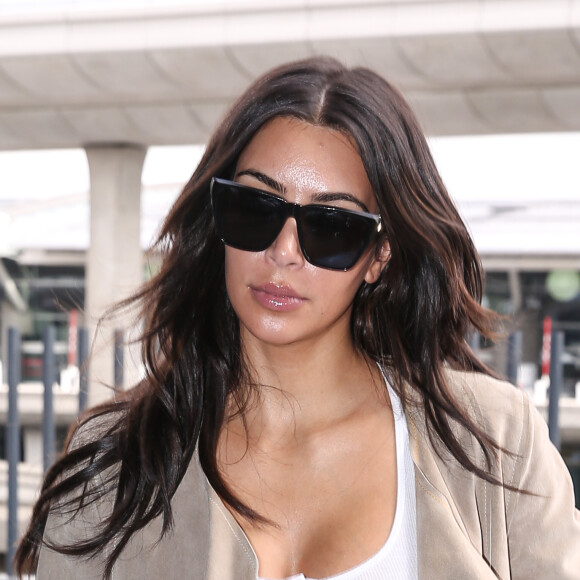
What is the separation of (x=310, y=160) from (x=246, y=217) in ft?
0.51

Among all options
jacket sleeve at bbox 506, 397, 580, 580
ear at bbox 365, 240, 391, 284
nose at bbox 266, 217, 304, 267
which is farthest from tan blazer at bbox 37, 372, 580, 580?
nose at bbox 266, 217, 304, 267

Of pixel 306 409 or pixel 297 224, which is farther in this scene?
pixel 306 409

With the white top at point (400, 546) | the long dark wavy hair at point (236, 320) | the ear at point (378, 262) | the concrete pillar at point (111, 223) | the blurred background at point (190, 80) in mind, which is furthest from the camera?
the concrete pillar at point (111, 223)

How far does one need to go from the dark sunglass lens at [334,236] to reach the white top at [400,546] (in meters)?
0.39

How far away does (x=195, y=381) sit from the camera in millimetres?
1837

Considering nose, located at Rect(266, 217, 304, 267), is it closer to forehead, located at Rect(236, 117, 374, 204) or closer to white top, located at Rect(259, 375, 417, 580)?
forehead, located at Rect(236, 117, 374, 204)

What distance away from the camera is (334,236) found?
164cm

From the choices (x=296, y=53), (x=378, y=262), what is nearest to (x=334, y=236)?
(x=378, y=262)

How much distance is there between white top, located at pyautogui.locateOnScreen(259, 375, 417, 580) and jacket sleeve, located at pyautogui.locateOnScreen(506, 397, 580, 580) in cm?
19

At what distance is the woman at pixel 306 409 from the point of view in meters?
1.64

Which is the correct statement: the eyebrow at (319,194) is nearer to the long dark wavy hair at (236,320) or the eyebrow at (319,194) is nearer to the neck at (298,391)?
the long dark wavy hair at (236,320)

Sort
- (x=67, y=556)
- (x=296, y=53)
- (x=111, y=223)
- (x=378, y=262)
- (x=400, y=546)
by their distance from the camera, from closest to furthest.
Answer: (x=400, y=546)
(x=67, y=556)
(x=378, y=262)
(x=296, y=53)
(x=111, y=223)

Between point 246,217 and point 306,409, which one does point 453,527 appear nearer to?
point 306,409

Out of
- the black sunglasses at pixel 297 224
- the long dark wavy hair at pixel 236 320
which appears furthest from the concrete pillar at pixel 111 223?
the black sunglasses at pixel 297 224
